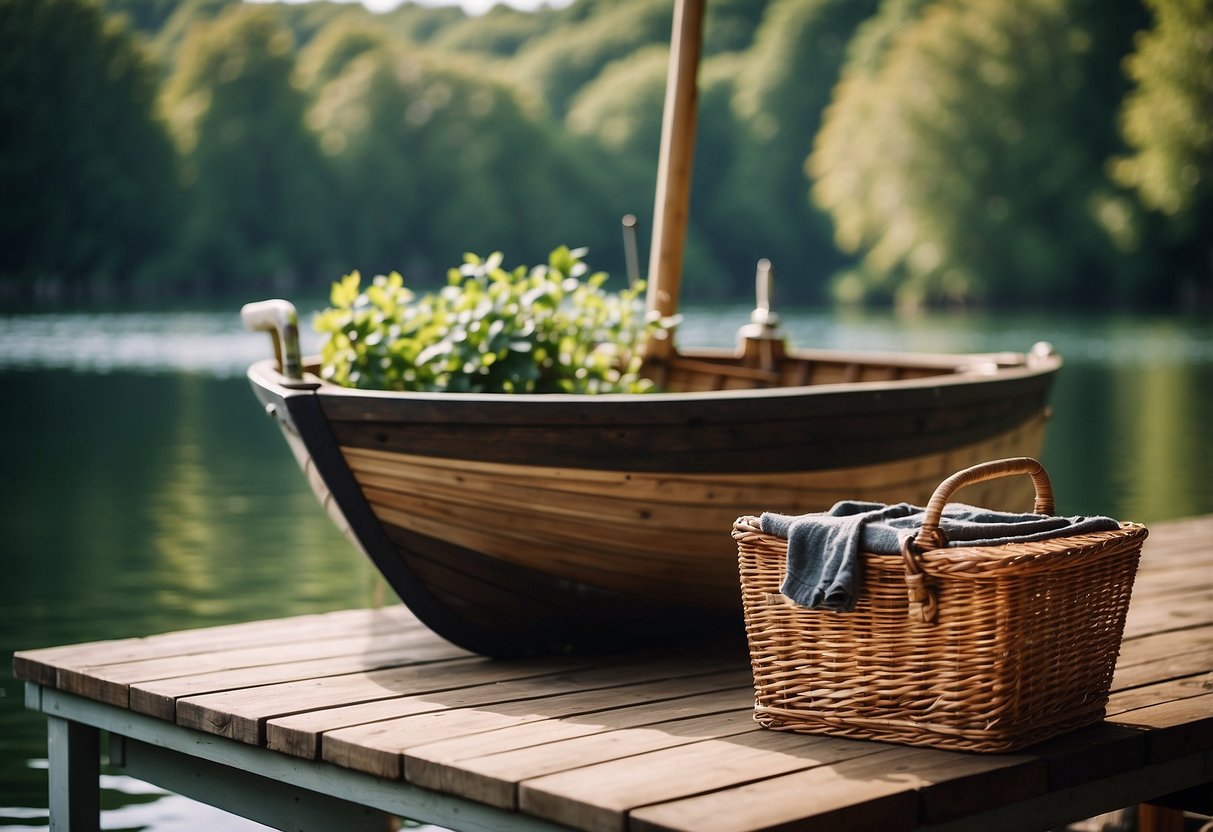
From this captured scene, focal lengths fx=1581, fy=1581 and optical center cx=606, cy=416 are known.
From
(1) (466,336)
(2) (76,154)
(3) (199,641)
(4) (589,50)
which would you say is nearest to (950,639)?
(1) (466,336)

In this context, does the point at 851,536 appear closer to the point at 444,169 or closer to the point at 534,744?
the point at 534,744

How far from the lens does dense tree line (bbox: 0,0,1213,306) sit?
124 ft

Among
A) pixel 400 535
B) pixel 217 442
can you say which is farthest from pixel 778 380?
pixel 217 442

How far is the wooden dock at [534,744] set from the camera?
2641mm

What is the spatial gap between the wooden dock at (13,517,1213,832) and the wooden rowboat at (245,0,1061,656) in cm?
14

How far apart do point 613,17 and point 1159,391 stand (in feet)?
220

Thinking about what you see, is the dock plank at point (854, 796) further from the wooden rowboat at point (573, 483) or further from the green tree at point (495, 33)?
the green tree at point (495, 33)

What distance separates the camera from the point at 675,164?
18.2 ft

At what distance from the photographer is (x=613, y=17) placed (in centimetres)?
8312

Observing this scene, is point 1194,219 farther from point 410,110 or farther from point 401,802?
point 401,802

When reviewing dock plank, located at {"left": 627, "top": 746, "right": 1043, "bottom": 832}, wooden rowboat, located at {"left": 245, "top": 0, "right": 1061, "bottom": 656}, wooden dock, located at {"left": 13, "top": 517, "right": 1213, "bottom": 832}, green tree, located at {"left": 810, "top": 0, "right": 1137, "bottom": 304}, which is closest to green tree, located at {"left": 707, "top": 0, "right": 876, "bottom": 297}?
green tree, located at {"left": 810, "top": 0, "right": 1137, "bottom": 304}

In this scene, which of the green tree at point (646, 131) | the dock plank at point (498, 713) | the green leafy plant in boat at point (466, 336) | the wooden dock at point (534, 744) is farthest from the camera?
the green tree at point (646, 131)

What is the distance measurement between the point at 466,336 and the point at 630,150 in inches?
2358

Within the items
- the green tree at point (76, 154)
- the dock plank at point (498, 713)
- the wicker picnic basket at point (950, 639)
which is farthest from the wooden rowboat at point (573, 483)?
the green tree at point (76, 154)
